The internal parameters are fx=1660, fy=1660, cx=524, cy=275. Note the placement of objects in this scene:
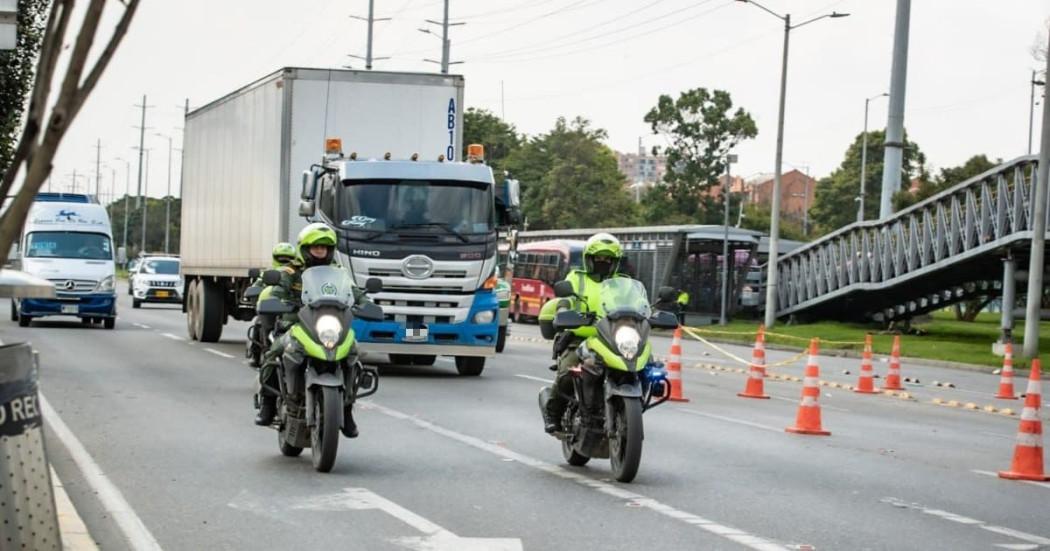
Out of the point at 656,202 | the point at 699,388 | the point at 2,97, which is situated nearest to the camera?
the point at 699,388

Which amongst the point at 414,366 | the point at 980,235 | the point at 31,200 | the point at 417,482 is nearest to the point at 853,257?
the point at 980,235

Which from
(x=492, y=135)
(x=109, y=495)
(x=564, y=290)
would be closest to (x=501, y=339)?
(x=564, y=290)

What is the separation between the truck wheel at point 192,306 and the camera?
99.0ft

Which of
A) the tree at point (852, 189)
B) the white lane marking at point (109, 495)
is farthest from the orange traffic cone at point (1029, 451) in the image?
the tree at point (852, 189)

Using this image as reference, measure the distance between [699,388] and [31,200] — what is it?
19.2 meters

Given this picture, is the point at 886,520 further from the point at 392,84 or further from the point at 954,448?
the point at 392,84

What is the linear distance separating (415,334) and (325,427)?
34.0ft

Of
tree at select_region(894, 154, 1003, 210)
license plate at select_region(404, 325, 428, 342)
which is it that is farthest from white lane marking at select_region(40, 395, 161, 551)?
tree at select_region(894, 154, 1003, 210)

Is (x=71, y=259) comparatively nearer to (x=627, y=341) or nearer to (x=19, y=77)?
(x=19, y=77)

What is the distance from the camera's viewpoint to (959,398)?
24469 mm

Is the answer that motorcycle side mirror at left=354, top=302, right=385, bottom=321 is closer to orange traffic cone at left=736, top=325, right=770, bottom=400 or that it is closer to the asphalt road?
the asphalt road

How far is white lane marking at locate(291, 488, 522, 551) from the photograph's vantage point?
8.64m

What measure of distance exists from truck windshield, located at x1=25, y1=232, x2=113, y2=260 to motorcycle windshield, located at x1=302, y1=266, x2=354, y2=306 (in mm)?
24345

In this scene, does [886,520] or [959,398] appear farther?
[959,398]
